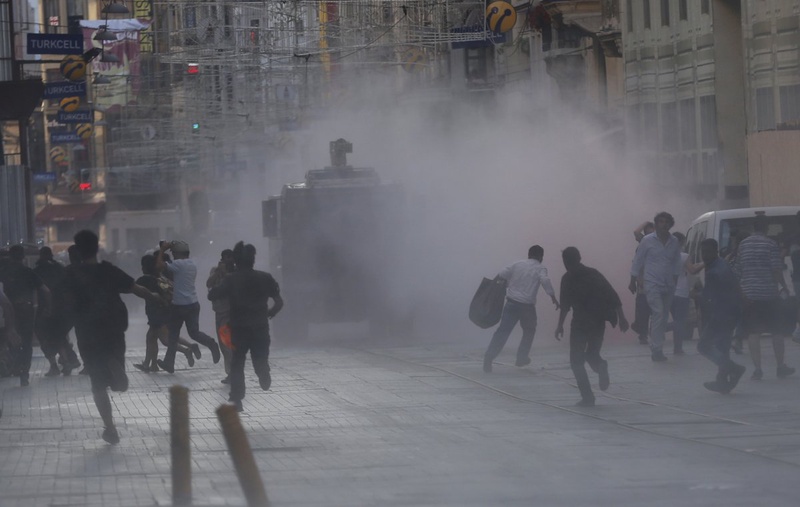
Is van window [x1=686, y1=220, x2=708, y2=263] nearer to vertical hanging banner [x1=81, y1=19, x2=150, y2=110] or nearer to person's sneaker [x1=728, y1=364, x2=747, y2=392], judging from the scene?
person's sneaker [x1=728, y1=364, x2=747, y2=392]

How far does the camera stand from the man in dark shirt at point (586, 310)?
1392 cm

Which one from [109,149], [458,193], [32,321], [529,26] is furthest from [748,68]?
[109,149]

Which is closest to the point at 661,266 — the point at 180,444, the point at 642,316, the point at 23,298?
the point at 642,316

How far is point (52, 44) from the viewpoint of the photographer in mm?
Result: 25047

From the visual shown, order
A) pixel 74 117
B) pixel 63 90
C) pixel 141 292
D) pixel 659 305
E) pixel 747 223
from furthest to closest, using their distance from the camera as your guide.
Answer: pixel 74 117 → pixel 63 90 → pixel 747 223 → pixel 659 305 → pixel 141 292

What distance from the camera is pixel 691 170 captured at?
34.4 m

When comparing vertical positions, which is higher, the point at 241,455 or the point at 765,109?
the point at 765,109

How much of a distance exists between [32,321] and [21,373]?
1257 millimetres

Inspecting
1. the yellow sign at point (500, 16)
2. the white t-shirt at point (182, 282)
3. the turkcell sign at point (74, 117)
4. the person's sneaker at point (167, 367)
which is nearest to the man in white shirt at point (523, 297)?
the white t-shirt at point (182, 282)

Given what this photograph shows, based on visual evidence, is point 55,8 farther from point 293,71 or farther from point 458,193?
point 458,193

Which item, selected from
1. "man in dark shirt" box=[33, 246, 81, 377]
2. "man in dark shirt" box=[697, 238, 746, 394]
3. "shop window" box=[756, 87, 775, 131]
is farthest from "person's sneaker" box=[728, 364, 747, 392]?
"shop window" box=[756, 87, 775, 131]

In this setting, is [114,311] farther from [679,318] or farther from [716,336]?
[679,318]

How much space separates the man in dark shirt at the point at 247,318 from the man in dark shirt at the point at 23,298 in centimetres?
528

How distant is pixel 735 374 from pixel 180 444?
7.31m
